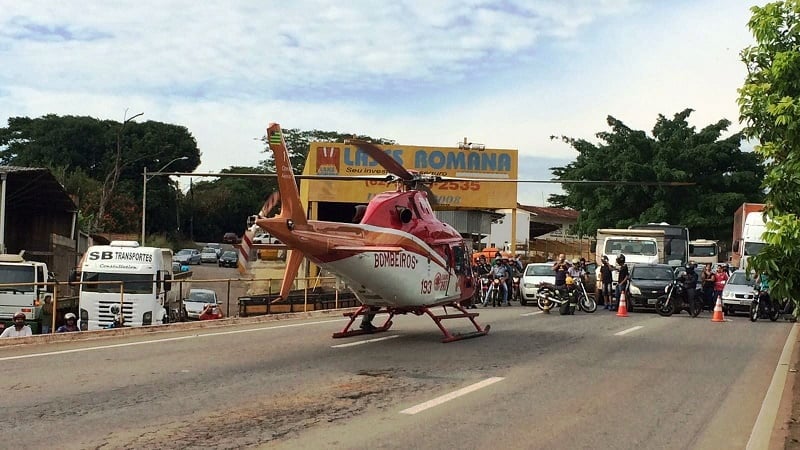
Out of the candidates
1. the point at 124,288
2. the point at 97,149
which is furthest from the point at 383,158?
the point at 97,149

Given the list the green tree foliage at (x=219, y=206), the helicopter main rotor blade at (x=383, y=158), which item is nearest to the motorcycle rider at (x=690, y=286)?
the helicopter main rotor blade at (x=383, y=158)

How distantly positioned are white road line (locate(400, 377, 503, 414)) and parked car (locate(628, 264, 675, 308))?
1546cm

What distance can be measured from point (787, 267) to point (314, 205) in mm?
36553

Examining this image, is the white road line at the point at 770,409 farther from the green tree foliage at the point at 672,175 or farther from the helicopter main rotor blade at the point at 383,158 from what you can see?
the green tree foliage at the point at 672,175

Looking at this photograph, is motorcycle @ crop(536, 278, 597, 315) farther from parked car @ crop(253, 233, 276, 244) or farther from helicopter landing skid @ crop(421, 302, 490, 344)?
parked car @ crop(253, 233, 276, 244)

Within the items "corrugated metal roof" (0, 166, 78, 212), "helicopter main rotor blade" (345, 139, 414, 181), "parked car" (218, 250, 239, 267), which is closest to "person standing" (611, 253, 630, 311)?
"helicopter main rotor blade" (345, 139, 414, 181)

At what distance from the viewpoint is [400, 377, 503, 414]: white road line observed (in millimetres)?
9305

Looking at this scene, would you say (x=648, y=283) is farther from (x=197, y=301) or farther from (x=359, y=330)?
(x=197, y=301)

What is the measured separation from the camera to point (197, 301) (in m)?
31.2

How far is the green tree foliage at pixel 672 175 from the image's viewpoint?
50.3 m

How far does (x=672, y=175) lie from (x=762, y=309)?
2706 cm

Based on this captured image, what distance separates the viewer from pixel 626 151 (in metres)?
52.2

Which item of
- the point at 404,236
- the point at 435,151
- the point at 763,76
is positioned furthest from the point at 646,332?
the point at 435,151

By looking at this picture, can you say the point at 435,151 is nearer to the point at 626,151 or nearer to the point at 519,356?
the point at 626,151
